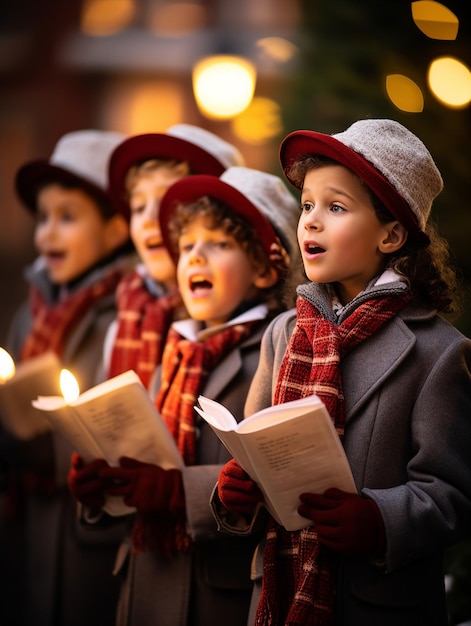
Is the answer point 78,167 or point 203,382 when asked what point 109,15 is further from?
point 203,382

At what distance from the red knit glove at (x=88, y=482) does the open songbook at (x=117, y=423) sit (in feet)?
0.14

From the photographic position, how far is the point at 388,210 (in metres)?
2.31

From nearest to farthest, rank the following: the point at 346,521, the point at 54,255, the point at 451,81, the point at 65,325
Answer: the point at 346,521
the point at 451,81
the point at 65,325
the point at 54,255

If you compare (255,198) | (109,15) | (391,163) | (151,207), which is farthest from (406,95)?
(109,15)

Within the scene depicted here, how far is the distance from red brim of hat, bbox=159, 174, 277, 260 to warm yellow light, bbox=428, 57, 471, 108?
0.89m

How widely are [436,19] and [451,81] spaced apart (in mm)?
292

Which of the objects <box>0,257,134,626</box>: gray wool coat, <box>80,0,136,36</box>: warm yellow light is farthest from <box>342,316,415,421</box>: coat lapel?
<box>80,0,136,36</box>: warm yellow light

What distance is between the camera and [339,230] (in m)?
2.29

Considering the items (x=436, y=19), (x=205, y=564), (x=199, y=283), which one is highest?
(x=436, y=19)

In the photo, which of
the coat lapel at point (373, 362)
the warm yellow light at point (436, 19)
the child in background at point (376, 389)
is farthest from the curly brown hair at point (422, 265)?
the warm yellow light at point (436, 19)

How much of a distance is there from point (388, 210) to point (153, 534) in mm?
1275

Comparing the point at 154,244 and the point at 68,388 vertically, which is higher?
the point at 154,244

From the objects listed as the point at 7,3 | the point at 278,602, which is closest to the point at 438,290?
the point at 278,602

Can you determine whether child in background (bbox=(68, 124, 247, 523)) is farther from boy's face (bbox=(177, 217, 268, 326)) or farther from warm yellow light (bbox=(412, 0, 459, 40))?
warm yellow light (bbox=(412, 0, 459, 40))
